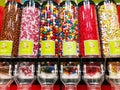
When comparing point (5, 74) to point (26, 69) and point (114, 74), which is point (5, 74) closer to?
point (26, 69)

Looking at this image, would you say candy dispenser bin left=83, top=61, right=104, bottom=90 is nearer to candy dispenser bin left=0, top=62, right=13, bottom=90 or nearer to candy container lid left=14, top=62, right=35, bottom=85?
candy container lid left=14, top=62, right=35, bottom=85

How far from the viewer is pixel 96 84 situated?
1.32 m

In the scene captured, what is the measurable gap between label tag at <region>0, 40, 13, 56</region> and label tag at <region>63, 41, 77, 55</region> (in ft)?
1.05

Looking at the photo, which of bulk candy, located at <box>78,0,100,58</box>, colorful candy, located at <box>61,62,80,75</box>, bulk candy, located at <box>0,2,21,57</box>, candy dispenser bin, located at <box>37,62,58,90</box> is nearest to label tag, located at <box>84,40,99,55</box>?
bulk candy, located at <box>78,0,100,58</box>

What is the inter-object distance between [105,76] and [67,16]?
1.51 ft

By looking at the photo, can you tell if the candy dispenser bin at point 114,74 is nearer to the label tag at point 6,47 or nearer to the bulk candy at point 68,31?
the bulk candy at point 68,31

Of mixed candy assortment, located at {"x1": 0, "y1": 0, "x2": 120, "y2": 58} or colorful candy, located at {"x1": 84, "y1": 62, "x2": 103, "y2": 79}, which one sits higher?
mixed candy assortment, located at {"x1": 0, "y1": 0, "x2": 120, "y2": 58}

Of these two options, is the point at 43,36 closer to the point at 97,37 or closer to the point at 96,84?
the point at 97,37

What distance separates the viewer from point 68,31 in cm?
148

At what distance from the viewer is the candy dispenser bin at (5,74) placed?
1342 mm

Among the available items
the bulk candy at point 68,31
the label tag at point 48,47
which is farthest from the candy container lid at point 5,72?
the bulk candy at point 68,31

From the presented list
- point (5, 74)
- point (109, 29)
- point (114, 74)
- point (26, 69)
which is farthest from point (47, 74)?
point (109, 29)

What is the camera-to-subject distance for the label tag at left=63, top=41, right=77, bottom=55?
1337 mm

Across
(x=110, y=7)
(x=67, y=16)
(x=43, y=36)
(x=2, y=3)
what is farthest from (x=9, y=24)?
(x=110, y=7)
